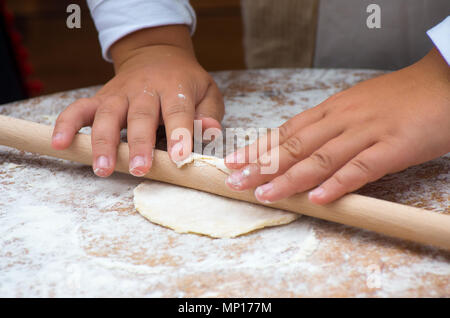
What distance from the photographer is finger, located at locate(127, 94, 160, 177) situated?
32.6 inches

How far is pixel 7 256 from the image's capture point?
70cm

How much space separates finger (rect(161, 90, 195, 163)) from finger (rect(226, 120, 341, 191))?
124 mm

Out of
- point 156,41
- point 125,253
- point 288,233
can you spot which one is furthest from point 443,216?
point 156,41

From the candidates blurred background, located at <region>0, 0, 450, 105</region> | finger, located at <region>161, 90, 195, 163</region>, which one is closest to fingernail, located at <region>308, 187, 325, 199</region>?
finger, located at <region>161, 90, 195, 163</region>

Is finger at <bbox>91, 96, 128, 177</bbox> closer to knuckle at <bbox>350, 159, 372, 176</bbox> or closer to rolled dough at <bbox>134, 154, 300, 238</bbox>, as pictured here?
rolled dough at <bbox>134, 154, 300, 238</bbox>

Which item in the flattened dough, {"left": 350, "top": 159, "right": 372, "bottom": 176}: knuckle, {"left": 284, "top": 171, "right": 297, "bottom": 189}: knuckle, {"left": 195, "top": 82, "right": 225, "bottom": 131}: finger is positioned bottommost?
the flattened dough

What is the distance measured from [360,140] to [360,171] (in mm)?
69

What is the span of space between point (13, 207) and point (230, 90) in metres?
0.70

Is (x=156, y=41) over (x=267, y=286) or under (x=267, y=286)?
over

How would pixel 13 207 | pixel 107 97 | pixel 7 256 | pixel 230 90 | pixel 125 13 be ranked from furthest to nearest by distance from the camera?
1. pixel 230 90
2. pixel 125 13
3. pixel 107 97
4. pixel 13 207
5. pixel 7 256

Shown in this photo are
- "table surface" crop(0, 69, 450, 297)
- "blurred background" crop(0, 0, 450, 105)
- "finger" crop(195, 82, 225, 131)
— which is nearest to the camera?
"table surface" crop(0, 69, 450, 297)

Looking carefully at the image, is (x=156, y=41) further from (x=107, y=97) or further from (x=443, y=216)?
(x=443, y=216)

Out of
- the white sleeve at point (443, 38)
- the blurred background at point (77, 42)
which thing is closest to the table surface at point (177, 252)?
the white sleeve at point (443, 38)

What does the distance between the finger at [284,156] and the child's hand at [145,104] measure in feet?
0.45
